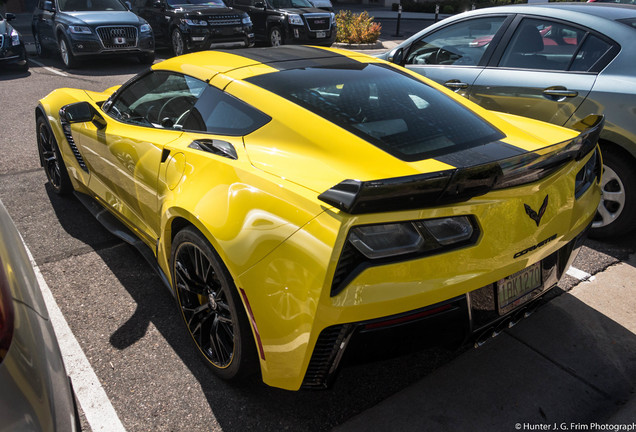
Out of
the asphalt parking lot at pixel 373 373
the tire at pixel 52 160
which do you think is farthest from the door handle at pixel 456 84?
the tire at pixel 52 160

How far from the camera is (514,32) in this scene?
4453 millimetres

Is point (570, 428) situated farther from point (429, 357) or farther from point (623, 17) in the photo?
point (623, 17)

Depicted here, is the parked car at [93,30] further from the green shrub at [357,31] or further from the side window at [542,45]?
the side window at [542,45]

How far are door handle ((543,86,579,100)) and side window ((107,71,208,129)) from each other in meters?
2.58

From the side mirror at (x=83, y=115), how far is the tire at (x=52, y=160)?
1017mm

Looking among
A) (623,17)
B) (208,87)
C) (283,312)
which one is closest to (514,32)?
(623,17)

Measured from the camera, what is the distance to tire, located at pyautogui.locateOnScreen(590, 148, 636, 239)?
12.8 ft

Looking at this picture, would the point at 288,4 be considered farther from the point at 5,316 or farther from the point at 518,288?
the point at 5,316

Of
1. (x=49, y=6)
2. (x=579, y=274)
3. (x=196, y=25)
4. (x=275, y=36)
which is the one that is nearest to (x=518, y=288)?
(x=579, y=274)

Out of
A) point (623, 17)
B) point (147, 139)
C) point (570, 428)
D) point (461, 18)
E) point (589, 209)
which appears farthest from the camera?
point (461, 18)

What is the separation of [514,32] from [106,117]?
327 centimetres

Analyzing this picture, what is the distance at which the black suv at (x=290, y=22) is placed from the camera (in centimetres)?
1402

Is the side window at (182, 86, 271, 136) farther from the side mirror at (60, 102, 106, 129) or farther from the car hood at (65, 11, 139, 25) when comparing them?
the car hood at (65, 11, 139, 25)

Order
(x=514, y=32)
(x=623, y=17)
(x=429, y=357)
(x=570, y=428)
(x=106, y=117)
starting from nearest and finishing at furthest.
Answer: (x=570, y=428), (x=429, y=357), (x=106, y=117), (x=623, y=17), (x=514, y=32)
